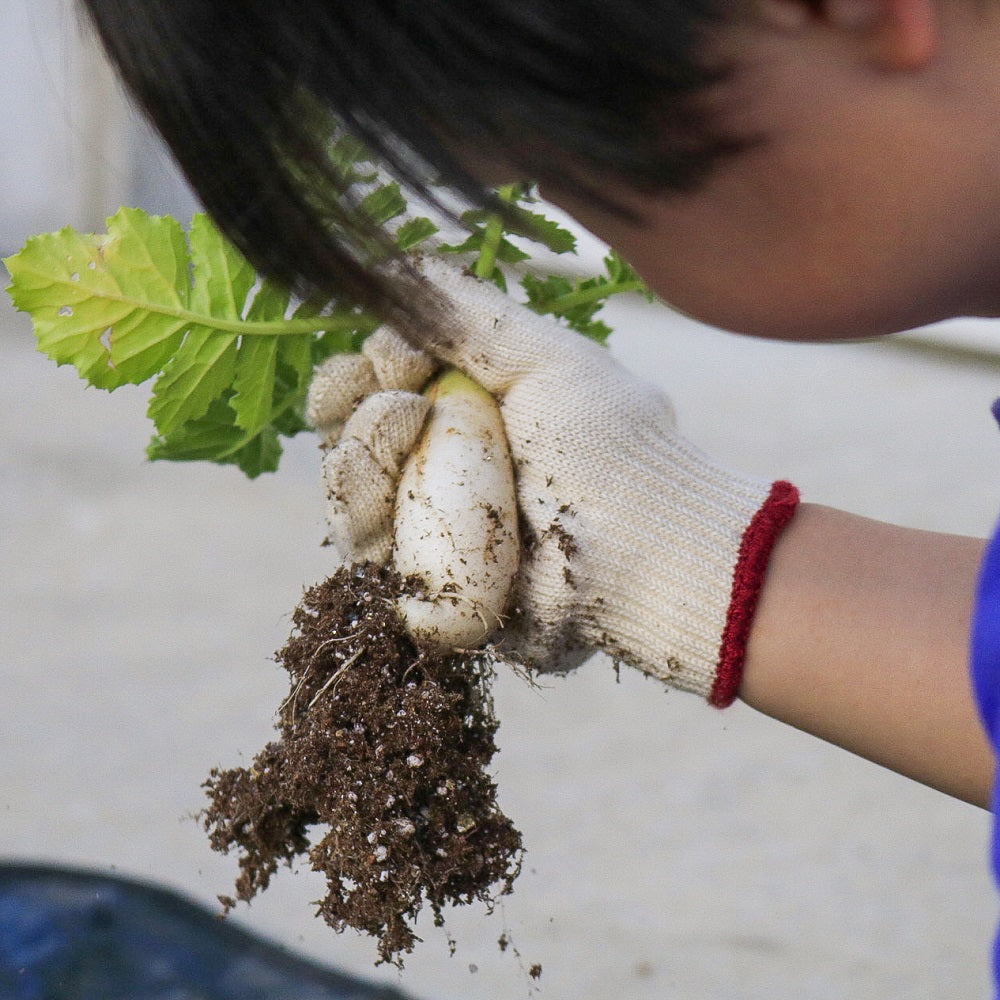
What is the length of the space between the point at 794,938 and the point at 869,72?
60.6 inches

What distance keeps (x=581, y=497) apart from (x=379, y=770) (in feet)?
0.99

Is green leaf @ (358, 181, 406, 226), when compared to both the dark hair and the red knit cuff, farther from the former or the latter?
the red knit cuff

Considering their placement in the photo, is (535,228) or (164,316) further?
(164,316)

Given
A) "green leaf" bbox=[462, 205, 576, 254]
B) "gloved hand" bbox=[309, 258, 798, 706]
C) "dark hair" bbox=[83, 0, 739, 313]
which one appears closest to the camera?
"dark hair" bbox=[83, 0, 739, 313]

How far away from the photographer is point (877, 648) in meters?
0.98

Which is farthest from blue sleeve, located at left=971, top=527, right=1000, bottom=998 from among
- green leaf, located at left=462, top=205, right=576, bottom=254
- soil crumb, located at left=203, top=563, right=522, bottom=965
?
soil crumb, located at left=203, top=563, right=522, bottom=965

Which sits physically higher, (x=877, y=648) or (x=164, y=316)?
(x=164, y=316)

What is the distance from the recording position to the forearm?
0.95 meters

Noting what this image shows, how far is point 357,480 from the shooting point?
3.49 feet

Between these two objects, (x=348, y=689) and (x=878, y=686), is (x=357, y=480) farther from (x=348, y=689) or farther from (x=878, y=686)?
(x=878, y=686)

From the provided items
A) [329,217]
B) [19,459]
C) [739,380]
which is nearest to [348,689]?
[329,217]

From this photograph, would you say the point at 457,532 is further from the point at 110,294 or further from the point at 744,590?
the point at 110,294

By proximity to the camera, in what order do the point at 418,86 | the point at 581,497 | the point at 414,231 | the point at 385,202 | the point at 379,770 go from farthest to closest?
the point at 414,231, the point at 581,497, the point at 379,770, the point at 385,202, the point at 418,86

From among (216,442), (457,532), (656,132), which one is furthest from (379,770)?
(656,132)
